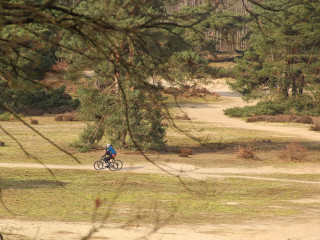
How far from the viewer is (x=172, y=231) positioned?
15617 mm

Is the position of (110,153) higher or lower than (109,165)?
higher

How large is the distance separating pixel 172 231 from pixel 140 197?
5.71 m

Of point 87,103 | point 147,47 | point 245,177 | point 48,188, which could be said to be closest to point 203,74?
point 87,103

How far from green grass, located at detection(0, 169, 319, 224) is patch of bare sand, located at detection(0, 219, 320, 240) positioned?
746 millimetres

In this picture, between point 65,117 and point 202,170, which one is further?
point 65,117

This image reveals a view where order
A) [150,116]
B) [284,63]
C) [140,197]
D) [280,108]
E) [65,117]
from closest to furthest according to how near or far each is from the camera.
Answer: [150,116]
[140,197]
[65,117]
[284,63]
[280,108]

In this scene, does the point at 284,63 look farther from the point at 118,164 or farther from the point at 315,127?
the point at 118,164

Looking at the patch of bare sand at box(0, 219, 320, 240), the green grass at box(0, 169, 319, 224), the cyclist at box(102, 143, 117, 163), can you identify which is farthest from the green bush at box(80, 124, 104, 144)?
the patch of bare sand at box(0, 219, 320, 240)

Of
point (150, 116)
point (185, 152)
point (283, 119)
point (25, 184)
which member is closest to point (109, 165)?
point (25, 184)

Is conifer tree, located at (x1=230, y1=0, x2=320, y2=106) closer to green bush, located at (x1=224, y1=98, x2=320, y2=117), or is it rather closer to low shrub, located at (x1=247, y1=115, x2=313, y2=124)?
green bush, located at (x1=224, y1=98, x2=320, y2=117)

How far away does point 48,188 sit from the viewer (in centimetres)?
2230

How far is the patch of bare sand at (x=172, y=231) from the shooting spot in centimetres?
1470

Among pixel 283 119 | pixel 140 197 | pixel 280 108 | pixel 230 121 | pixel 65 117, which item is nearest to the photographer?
pixel 140 197

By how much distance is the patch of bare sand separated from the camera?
14.7 metres
